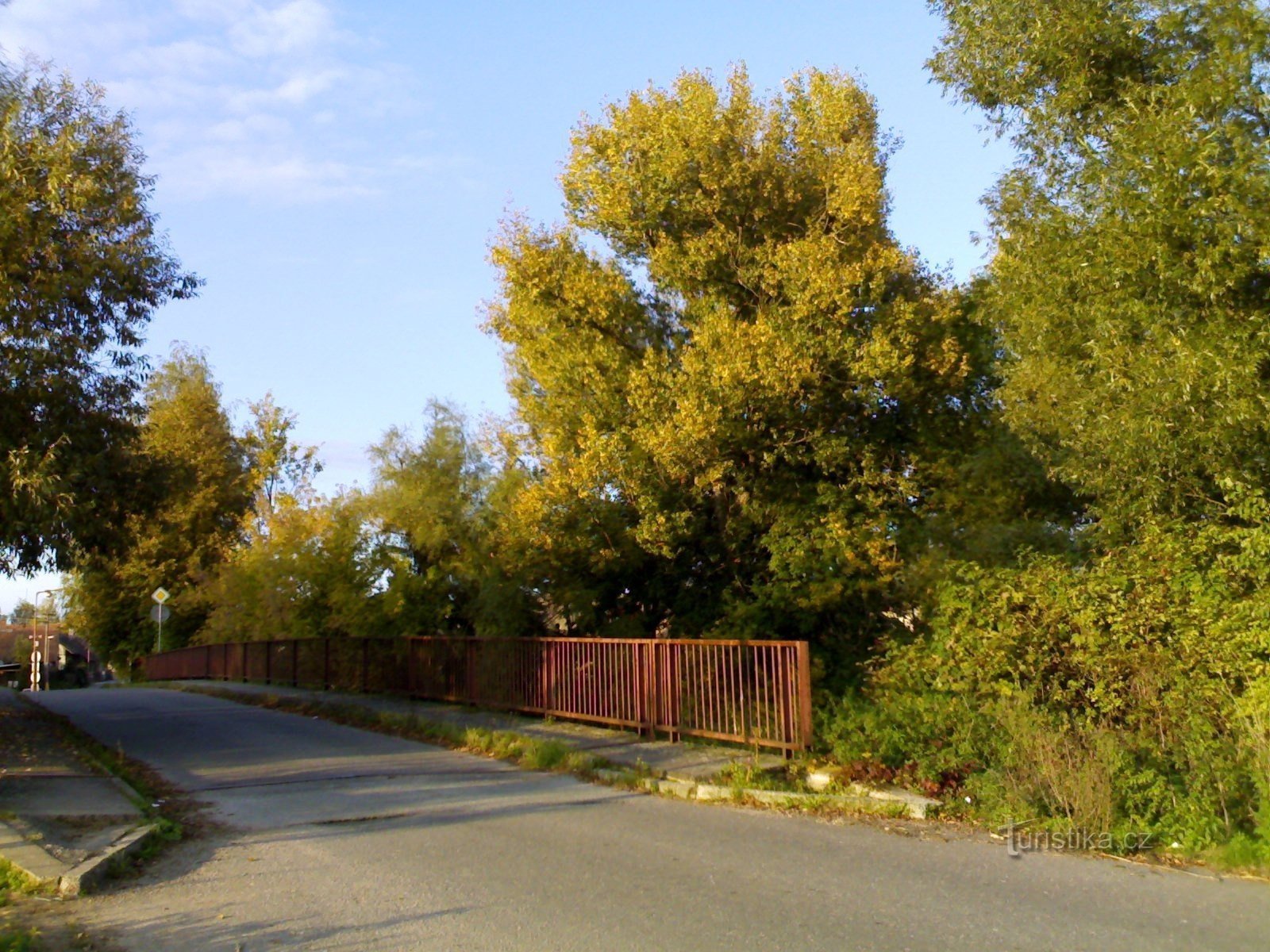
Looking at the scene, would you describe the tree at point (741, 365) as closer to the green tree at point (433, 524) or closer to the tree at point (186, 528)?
the green tree at point (433, 524)

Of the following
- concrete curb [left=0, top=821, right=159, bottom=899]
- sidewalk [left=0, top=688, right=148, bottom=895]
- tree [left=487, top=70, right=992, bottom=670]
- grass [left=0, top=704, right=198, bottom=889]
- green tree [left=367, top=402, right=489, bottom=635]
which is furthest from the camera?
green tree [left=367, top=402, right=489, bottom=635]

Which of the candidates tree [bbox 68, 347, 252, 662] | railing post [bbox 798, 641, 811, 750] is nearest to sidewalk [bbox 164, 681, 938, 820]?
railing post [bbox 798, 641, 811, 750]

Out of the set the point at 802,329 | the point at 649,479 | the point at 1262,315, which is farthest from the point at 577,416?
the point at 1262,315

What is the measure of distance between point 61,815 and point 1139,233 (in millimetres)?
11273

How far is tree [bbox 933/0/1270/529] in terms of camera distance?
410 inches

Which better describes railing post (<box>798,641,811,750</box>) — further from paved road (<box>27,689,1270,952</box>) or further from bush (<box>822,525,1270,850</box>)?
paved road (<box>27,689,1270,952</box>)

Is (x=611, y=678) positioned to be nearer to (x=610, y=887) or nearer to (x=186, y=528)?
(x=610, y=887)

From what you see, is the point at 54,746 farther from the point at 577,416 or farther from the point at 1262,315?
the point at 1262,315

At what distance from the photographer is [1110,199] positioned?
11086mm

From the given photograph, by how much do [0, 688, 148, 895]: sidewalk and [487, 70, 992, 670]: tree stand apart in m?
7.41

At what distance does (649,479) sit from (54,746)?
8.98 metres

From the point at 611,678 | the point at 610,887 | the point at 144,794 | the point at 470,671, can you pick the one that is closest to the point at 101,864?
the point at 610,887
